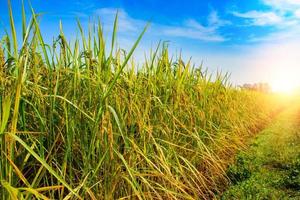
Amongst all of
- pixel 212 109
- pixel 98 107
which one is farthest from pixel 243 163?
pixel 98 107

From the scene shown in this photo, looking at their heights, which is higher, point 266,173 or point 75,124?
point 75,124

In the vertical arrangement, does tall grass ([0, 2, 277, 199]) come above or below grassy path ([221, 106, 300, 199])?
above

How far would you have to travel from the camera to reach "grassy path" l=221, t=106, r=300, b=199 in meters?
4.33

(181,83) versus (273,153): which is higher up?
(181,83)

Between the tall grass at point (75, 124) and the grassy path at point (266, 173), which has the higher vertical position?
the tall grass at point (75, 124)

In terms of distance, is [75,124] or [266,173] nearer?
[75,124]

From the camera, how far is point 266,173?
5.29 meters

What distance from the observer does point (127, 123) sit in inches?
107

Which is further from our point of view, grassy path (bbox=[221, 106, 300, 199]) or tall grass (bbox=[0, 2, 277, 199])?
grassy path (bbox=[221, 106, 300, 199])

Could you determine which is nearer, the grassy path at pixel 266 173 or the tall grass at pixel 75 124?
the tall grass at pixel 75 124

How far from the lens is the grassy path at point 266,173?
4328 mm

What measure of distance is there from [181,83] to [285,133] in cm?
692

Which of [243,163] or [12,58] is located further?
[243,163]

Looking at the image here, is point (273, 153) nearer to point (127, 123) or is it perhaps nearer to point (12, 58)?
point (127, 123)
